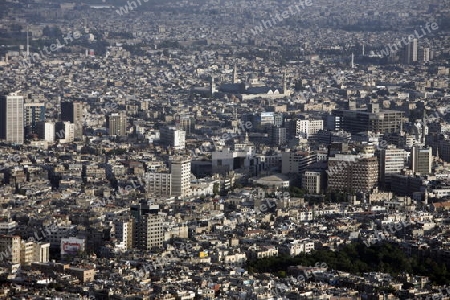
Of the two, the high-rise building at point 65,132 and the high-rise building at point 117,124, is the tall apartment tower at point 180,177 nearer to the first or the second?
the high-rise building at point 65,132

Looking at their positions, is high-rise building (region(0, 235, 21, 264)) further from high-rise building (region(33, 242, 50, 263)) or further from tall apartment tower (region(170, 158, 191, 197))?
tall apartment tower (region(170, 158, 191, 197))

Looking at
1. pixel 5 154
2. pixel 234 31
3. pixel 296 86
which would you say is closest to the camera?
pixel 5 154

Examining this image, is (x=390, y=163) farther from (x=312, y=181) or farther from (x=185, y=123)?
(x=185, y=123)

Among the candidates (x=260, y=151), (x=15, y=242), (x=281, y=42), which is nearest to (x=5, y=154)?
(x=260, y=151)

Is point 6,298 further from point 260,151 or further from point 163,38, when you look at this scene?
point 163,38

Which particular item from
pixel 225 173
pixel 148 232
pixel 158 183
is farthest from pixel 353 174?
pixel 148 232
